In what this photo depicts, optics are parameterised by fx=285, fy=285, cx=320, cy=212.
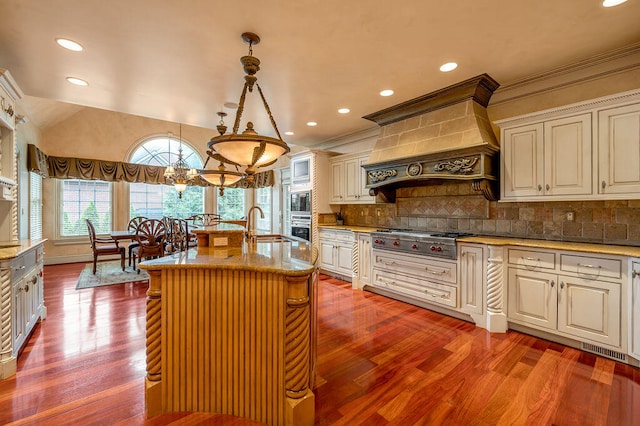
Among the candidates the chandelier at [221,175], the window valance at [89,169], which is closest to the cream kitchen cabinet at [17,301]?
the chandelier at [221,175]

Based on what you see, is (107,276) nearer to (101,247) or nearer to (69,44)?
(101,247)

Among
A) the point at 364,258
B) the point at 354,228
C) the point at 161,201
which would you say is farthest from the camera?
the point at 161,201

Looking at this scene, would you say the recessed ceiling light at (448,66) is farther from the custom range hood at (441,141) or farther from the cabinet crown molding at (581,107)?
the cabinet crown molding at (581,107)

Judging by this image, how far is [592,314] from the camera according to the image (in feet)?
8.11

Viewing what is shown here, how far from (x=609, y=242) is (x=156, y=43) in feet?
15.0

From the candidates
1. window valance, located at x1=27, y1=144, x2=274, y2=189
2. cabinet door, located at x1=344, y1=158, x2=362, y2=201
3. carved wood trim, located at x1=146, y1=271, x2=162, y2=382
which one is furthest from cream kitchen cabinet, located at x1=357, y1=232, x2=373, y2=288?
window valance, located at x1=27, y1=144, x2=274, y2=189

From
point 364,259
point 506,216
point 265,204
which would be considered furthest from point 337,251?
point 265,204

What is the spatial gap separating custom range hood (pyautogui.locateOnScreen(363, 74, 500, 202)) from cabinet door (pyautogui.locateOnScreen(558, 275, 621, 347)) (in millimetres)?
1169

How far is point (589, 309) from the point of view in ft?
8.17

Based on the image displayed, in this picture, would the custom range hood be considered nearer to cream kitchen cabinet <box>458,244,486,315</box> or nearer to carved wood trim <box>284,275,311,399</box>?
cream kitchen cabinet <box>458,244,486,315</box>

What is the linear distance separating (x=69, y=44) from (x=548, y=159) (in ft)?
15.0

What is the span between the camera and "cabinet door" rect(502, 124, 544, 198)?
9.53ft

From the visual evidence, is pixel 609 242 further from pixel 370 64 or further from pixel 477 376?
pixel 370 64

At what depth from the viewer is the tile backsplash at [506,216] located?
2.74 m
